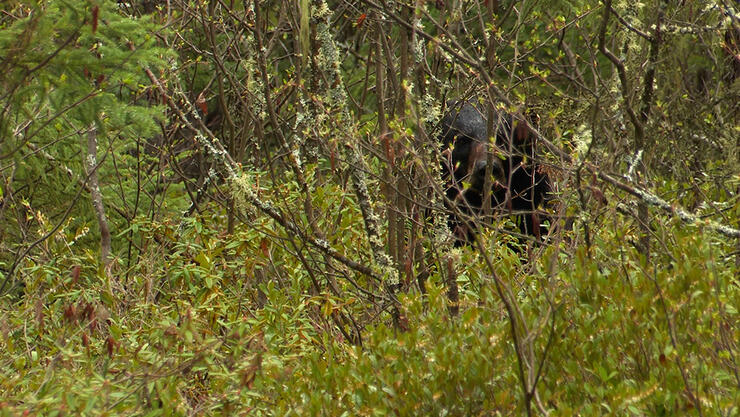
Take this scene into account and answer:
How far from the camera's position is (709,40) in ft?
18.4

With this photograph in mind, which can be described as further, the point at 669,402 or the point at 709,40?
the point at 709,40

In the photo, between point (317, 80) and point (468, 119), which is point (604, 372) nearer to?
point (317, 80)

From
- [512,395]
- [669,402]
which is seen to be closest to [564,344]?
[512,395]

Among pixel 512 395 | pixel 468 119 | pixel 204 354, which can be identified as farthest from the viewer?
pixel 468 119

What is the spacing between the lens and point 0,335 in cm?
495

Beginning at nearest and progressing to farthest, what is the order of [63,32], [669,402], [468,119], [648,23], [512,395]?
1. [669,402]
2. [512,395]
3. [63,32]
4. [648,23]
5. [468,119]

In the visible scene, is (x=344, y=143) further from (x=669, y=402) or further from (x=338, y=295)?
(x=669, y=402)

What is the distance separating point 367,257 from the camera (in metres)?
5.87

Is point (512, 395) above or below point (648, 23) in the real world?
below

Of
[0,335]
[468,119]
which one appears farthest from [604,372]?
[468,119]

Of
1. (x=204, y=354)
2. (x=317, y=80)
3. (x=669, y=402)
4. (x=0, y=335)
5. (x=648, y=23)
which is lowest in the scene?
(x=0, y=335)

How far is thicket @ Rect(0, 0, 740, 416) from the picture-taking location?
351 centimetres

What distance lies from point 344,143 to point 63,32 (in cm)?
145

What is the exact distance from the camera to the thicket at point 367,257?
3508 mm
